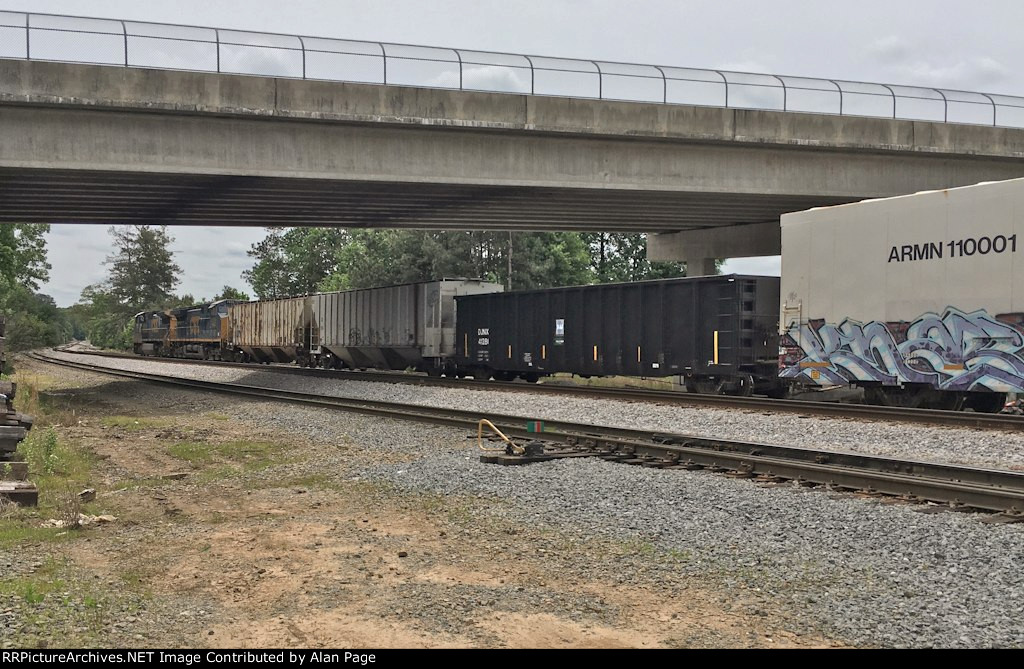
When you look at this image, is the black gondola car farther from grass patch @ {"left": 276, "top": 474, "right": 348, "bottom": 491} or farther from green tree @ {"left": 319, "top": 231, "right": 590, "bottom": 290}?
green tree @ {"left": 319, "top": 231, "right": 590, "bottom": 290}

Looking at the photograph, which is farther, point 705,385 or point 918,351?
point 705,385

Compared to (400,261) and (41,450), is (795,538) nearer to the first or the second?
(41,450)

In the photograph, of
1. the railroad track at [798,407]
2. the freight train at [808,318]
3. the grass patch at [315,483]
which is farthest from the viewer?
the freight train at [808,318]

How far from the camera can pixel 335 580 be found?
6621mm

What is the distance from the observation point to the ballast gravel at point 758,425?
12133 mm

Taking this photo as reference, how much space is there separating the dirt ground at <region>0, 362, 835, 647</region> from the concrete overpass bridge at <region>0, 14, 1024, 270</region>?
13.4 metres

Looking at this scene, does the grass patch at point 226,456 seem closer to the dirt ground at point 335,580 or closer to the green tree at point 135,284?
the dirt ground at point 335,580

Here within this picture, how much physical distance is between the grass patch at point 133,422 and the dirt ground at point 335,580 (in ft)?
25.1

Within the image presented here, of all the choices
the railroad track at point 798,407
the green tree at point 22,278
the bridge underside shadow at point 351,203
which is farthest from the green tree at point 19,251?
the railroad track at point 798,407

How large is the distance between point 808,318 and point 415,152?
11.8 m

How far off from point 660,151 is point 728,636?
73.9 ft

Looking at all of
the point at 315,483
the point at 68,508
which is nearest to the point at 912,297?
the point at 315,483
